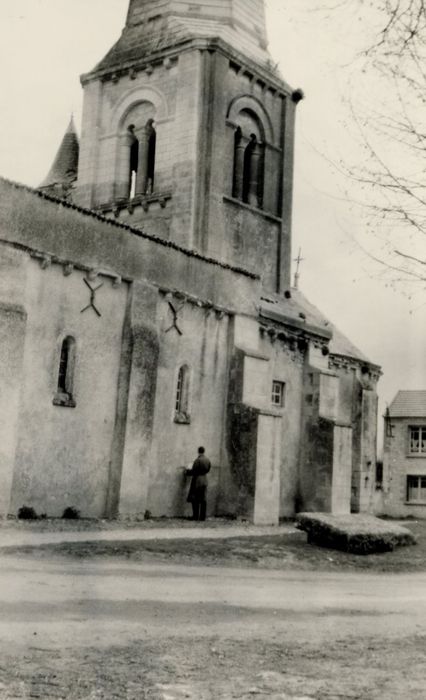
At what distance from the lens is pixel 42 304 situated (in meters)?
17.5

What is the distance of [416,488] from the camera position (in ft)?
151

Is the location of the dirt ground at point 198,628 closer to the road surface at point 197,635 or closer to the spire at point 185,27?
the road surface at point 197,635

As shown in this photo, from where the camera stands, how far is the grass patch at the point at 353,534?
15055 millimetres

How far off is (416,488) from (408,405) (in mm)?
5113

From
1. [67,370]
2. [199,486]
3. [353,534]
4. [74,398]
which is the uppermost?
[67,370]

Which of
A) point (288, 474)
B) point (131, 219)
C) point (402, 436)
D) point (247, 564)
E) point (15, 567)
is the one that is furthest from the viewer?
point (402, 436)

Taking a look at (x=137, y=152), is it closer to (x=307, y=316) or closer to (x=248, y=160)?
(x=248, y=160)

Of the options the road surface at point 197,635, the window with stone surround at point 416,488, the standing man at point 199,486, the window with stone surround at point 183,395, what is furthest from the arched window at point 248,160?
the window with stone surround at point 416,488

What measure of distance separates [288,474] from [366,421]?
12.5 metres

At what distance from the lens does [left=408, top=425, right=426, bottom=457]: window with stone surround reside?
46531mm

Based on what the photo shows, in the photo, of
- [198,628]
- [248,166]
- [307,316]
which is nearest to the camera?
[198,628]

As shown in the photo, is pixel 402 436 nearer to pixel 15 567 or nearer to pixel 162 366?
pixel 162 366

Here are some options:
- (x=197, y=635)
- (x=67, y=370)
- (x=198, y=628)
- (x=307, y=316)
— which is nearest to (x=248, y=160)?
(x=307, y=316)

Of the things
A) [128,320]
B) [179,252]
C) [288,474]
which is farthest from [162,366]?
[288,474]
